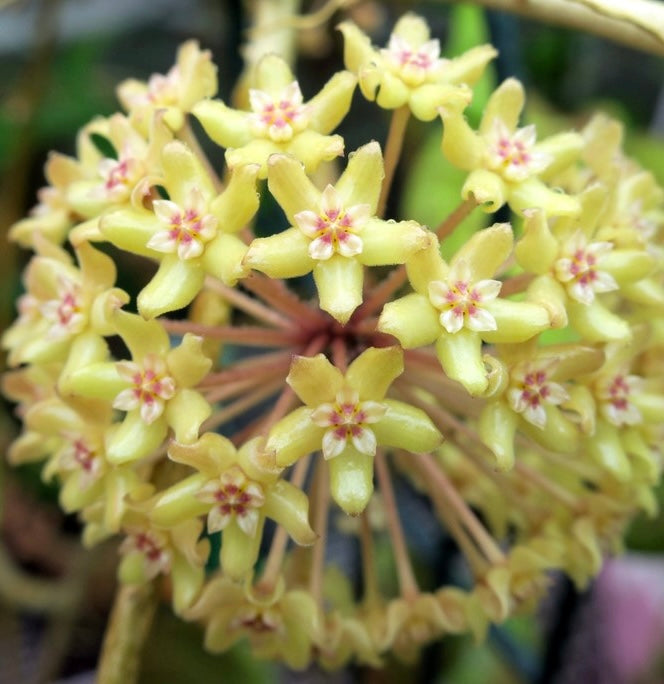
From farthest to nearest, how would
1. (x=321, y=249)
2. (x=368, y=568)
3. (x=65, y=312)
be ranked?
(x=368, y=568), (x=65, y=312), (x=321, y=249)

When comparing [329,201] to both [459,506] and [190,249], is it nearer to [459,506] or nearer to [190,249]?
[190,249]

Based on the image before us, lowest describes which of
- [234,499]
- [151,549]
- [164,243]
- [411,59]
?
[151,549]

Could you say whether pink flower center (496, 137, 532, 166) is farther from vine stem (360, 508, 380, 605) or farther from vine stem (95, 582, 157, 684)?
vine stem (95, 582, 157, 684)

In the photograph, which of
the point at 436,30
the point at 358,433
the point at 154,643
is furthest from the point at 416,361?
the point at 436,30

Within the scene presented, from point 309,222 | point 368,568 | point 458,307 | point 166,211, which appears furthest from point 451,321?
point 368,568

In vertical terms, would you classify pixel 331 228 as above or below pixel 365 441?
above

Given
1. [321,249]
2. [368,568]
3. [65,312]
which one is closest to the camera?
[321,249]
